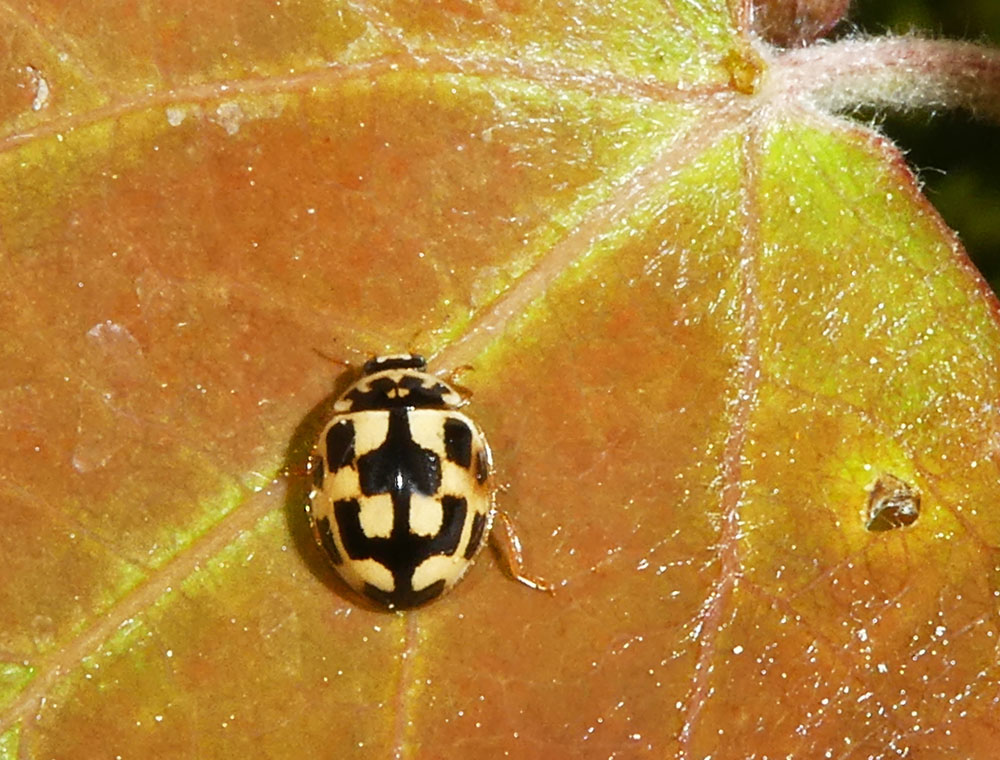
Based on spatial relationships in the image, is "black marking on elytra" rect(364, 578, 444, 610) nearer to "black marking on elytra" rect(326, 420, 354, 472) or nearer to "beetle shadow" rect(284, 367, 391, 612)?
"beetle shadow" rect(284, 367, 391, 612)

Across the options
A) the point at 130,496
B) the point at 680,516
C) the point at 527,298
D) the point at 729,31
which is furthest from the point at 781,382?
the point at 130,496

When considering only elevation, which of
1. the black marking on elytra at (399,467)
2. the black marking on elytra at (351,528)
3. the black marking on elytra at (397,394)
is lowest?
the black marking on elytra at (351,528)

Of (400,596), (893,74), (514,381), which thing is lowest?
(400,596)

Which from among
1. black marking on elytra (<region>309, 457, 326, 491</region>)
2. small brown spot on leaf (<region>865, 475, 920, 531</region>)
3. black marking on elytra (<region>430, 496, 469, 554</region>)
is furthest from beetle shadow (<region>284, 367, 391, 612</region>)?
small brown spot on leaf (<region>865, 475, 920, 531</region>)

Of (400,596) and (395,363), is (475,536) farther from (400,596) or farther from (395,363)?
(395,363)

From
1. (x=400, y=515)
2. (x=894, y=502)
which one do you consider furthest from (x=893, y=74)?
(x=400, y=515)

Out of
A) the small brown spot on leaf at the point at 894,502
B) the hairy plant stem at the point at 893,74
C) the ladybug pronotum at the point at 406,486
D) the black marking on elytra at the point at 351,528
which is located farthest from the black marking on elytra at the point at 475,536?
the hairy plant stem at the point at 893,74

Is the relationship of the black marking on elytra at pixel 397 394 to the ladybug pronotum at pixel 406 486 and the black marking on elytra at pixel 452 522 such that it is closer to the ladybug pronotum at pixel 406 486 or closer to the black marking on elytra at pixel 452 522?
the ladybug pronotum at pixel 406 486
